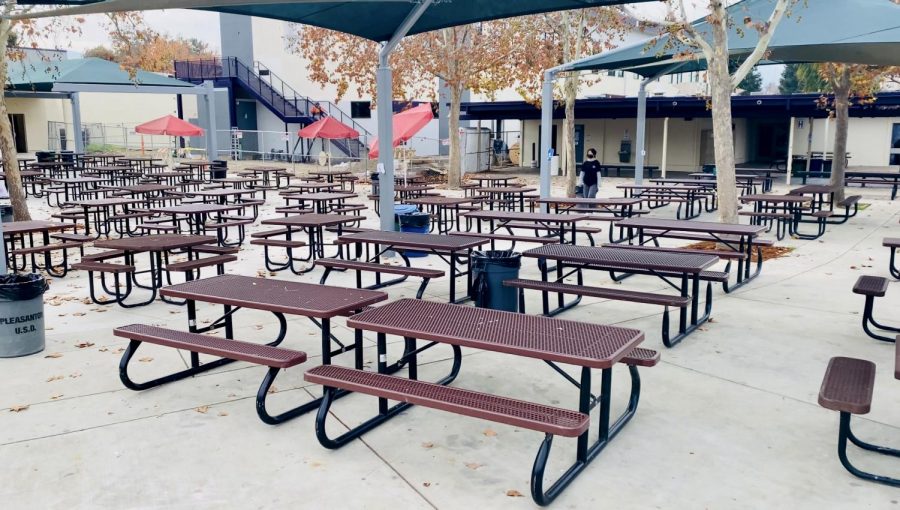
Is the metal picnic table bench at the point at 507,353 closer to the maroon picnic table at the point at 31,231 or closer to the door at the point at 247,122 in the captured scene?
the maroon picnic table at the point at 31,231

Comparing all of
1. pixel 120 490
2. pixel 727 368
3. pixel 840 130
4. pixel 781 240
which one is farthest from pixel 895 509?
pixel 840 130

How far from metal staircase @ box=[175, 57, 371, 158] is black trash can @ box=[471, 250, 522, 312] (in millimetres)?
28645

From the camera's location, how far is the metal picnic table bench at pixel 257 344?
459cm

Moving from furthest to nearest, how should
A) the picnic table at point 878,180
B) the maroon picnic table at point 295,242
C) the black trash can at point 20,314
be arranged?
the picnic table at point 878,180 → the maroon picnic table at point 295,242 → the black trash can at point 20,314

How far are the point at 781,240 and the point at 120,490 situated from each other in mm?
11399

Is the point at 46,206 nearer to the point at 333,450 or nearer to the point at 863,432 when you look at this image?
the point at 333,450

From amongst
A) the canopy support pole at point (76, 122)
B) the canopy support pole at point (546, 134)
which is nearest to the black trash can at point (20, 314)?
the canopy support pole at point (546, 134)

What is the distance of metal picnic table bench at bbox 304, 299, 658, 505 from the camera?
12.0ft

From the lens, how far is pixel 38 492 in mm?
3789

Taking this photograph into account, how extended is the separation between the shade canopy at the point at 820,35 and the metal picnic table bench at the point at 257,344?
26.6ft

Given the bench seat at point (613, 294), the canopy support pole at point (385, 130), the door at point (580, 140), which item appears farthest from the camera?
the door at point (580, 140)

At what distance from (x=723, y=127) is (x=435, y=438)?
28.8 feet

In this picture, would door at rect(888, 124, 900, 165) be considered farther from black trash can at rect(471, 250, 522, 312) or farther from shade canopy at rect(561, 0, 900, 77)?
black trash can at rect(471, 250, 522, 312)

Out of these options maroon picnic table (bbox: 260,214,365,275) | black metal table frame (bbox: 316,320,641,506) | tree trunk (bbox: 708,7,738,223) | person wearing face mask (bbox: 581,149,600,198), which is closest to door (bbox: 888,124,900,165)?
person wearing face mask (bbox: 581,149,600,198)
